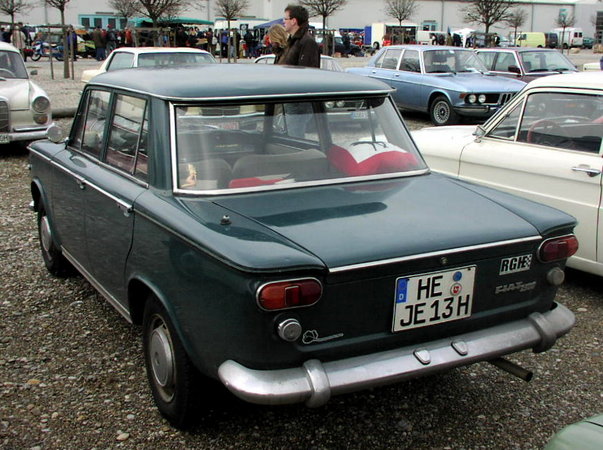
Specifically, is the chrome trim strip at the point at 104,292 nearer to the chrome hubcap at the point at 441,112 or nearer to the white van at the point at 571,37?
the chrome hubcap at the point at 441,112

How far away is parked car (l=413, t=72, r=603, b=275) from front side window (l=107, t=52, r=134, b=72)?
7839 millimetres

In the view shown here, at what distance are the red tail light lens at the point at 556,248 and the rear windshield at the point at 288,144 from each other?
91cm

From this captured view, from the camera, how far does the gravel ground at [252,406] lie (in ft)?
9.88

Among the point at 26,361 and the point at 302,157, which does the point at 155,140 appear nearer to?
the point at 302,157

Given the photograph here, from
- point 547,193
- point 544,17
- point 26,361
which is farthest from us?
point 544,17

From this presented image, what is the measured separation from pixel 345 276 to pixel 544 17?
82308 mm

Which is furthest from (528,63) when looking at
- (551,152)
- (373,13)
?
(373,13)

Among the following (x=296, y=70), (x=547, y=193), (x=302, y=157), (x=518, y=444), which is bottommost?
(x=518, y=444)

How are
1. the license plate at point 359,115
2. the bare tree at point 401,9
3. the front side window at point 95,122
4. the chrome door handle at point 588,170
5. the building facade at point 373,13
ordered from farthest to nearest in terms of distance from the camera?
the building facade at point 373,13, the bare tree at point 401,9, the chrome door handle at point 588,170, the front side window at point 95,122, the license plate at point 359,115

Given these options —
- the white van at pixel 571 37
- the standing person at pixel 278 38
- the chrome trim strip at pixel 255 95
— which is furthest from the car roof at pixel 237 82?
the white van at pixel 571 37

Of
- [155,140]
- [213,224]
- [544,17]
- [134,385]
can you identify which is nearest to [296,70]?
[155,140]

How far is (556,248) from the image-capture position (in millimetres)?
3041

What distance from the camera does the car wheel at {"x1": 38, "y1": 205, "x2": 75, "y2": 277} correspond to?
16.0ft

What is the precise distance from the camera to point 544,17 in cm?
7625
